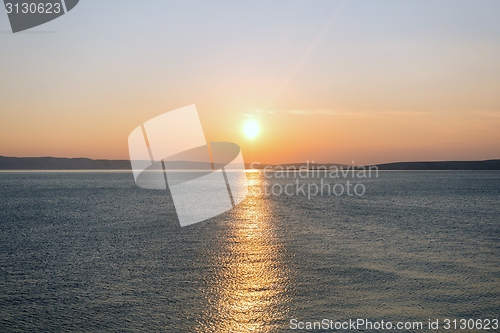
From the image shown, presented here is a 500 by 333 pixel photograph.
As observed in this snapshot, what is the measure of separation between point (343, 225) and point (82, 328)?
Answer: 59.7ft

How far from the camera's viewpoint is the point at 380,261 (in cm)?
1529

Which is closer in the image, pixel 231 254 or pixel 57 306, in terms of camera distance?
pixel 57 306

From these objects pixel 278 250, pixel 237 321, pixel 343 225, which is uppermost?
pixel 237 321

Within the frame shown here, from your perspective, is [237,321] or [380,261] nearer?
[237,321]

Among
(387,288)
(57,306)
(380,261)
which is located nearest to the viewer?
(57,306)

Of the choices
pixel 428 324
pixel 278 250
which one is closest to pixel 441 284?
pixel 428 324

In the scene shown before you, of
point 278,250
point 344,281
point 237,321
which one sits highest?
point 237,321

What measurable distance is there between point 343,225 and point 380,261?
9.83 m

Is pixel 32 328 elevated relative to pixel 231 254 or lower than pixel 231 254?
elevated

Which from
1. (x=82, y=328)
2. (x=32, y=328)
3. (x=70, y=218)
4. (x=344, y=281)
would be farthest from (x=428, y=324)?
(x=70, y=218)

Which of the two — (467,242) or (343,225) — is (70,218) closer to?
(343,225)

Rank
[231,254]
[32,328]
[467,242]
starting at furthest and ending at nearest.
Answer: [467,242] < [231,254] < [32,328]

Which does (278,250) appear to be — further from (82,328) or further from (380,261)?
(82,328)

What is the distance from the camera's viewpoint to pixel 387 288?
1188cm
